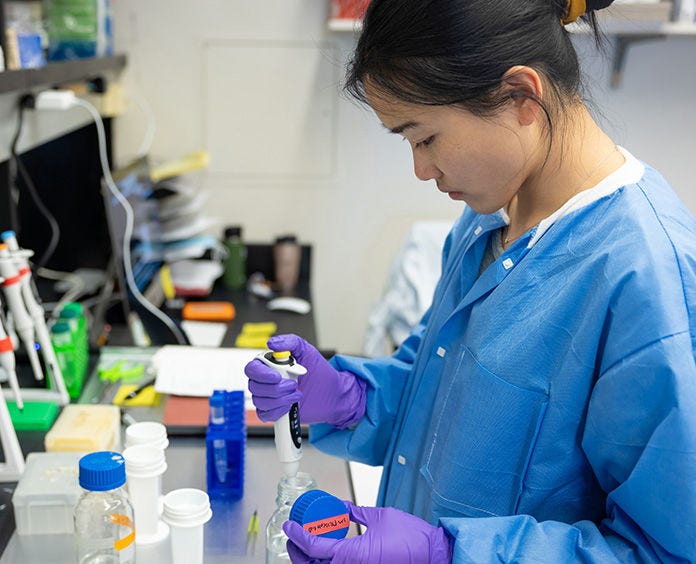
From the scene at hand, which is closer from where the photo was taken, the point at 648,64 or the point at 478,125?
the point at 478,125

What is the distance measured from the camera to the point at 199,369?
1.73 meters

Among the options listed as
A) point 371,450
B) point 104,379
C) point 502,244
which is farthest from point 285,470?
point 104,379

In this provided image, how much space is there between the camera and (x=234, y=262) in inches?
112

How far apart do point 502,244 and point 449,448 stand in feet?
1.06

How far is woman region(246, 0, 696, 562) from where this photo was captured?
852 millimetres

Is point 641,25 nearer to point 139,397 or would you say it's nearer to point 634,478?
point 139,397

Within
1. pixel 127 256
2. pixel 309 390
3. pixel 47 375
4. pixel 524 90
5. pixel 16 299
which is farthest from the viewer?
pixel 127 256

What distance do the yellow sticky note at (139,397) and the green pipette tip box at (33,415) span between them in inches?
5.2

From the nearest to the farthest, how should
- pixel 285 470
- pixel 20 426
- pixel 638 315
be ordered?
pixel 638 315 → pixel 285 470 → pixel 20 426

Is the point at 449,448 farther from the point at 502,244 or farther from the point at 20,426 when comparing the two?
the point at 20,426

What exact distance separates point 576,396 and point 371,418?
0.48 m

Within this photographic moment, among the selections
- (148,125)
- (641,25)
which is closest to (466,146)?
(641,25)

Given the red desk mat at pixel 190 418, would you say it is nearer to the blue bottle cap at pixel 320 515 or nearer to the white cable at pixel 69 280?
the blue bottle cap at pixel 320 515

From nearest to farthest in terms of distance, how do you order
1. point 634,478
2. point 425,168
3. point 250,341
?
point 634,478 → point 425,168 → point 250,341
